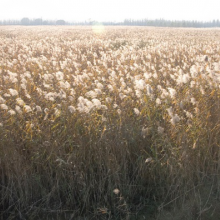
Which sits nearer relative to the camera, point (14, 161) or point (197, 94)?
point (14, 161)

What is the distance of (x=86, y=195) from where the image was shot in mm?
2742

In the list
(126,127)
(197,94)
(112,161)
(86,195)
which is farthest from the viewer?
(197,94)

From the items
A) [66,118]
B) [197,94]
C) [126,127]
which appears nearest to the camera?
[126,127]

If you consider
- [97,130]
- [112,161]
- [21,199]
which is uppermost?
[97,130]

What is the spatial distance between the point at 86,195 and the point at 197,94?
6.47ft

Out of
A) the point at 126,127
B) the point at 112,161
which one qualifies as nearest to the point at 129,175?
the point at 112,161

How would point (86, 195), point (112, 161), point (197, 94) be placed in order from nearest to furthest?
1. point (86, 195)
2. point (112, 161)
3. point (197, 94)

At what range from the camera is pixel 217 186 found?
2855 mm

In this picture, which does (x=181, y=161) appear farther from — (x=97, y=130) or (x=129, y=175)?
(x=97, y=130)

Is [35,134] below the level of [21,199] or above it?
above

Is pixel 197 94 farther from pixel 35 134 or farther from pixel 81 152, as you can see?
pixel 35 134

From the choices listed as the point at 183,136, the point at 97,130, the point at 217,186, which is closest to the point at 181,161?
the point at 183,136

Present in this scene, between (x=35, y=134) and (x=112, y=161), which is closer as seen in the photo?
(x=112, y=161)

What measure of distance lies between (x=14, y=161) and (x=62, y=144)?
1.62ft
